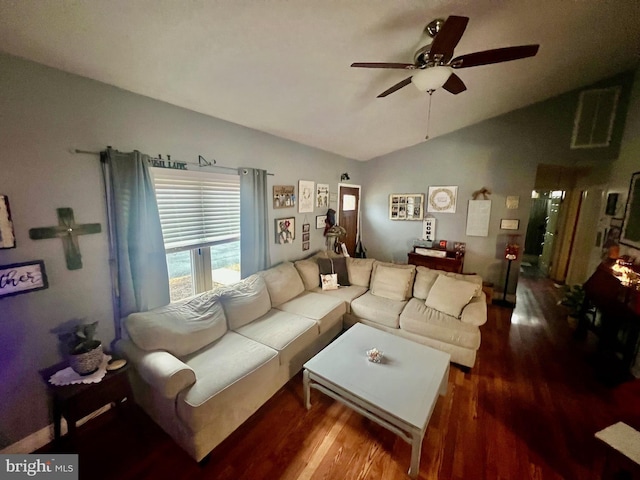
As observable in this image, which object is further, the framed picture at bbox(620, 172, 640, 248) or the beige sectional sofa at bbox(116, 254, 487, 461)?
the framed picture at bbox(620, 172, 640, 248)

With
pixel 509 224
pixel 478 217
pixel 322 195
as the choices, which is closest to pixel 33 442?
pixel 322 195

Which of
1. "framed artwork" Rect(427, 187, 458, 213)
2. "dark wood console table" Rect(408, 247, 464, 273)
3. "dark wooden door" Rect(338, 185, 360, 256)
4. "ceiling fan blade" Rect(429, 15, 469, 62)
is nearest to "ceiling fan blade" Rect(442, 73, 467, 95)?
"ceiling fan blade" Rect(429, 15, 469, 62)

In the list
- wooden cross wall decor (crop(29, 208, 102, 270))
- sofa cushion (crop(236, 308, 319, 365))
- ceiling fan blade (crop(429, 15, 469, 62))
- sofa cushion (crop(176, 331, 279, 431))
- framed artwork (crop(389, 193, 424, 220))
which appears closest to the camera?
ceiling fan blade (crop(429, 15, 469, 62))

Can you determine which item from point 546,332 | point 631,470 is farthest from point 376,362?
point 546,332

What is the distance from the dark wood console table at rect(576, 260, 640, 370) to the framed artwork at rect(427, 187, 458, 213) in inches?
80.5

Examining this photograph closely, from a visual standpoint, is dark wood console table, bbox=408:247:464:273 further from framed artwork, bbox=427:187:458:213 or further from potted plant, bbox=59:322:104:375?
potted plant, bbox=59:322:104:375

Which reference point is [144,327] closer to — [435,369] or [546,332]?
[435,369]

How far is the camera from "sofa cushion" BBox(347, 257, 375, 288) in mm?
3447

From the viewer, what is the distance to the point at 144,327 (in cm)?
178

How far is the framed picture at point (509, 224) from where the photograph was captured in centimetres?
391

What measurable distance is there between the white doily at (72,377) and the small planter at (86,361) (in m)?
0.03

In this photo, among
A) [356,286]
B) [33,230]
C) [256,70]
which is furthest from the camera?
[356,286]

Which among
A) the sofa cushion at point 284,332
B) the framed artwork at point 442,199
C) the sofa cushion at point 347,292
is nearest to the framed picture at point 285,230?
the sofa cushion at point 347,292

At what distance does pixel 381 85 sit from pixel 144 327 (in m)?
2.85
